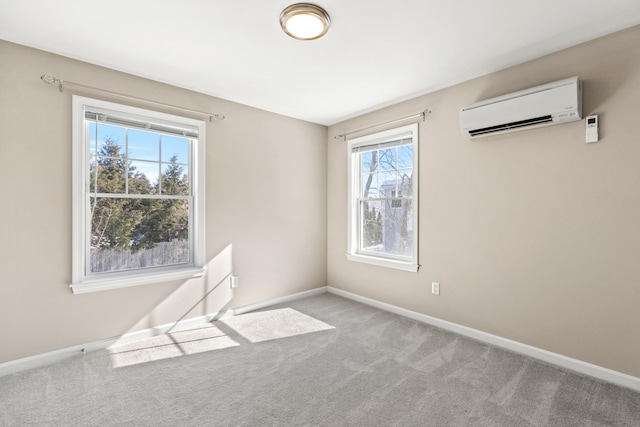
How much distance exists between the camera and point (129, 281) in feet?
9.64

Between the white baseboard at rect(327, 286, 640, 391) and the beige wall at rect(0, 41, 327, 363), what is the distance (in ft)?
5.43

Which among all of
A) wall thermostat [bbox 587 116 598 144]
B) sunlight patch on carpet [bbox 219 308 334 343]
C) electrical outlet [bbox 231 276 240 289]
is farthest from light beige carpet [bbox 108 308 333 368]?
wall thermostat [bbox 587 116 598 144]

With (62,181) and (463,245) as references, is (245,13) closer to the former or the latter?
(62,181)

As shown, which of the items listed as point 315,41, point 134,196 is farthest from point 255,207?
point 315,41

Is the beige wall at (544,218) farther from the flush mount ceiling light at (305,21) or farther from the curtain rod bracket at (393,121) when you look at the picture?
the flush mount ceiling light at (305,21)

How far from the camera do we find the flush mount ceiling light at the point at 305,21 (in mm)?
2041

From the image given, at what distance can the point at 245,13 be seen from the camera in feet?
6.97

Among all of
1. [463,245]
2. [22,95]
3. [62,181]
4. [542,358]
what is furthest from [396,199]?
[22,95]

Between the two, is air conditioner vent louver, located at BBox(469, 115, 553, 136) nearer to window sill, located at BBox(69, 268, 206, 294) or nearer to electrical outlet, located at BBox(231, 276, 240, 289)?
electrical outlet, located at BBox(231, 276, 240, 289)

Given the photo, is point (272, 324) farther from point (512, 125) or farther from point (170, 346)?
point (512, 125)

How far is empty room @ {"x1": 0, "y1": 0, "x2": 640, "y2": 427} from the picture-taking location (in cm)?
211

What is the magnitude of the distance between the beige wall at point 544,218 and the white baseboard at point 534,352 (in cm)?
5

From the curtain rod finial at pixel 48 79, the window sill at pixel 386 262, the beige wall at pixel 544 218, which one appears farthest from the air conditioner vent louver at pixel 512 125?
the curtain rod finial at pixel 48 79

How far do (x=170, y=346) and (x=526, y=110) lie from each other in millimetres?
3733
